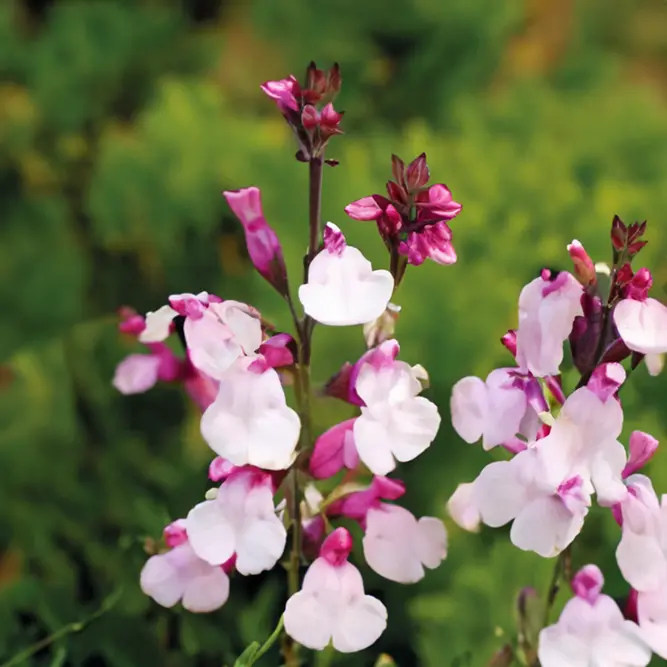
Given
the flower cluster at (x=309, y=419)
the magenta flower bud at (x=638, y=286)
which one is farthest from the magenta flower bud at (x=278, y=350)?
the magenta flower bud at (x=638, y=286)

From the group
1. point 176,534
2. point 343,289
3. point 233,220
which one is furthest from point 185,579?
point 233,220

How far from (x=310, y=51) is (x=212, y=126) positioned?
21 centimetres

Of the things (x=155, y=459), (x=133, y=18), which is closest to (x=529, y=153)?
(x=155, y=459)

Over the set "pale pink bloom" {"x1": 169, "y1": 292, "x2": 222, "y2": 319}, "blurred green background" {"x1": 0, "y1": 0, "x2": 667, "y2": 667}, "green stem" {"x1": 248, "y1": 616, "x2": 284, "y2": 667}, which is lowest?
"blurred green background" {"x1": 0, "y1": 0, "x2": 667, "y2": 667}

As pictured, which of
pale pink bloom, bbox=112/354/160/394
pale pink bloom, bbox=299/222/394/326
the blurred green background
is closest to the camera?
pale pink bloom, bbox=299/222/394/326

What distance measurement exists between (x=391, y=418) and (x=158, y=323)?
0.09 metres

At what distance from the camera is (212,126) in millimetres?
890

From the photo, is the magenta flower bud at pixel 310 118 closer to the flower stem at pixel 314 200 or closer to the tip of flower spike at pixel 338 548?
the flower stem at pixel 314 200

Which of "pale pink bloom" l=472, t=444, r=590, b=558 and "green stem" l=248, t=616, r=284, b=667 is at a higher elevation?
"pale pink bloom" l=472, t=444, r=590, b=558

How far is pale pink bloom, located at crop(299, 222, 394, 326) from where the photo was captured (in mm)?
260

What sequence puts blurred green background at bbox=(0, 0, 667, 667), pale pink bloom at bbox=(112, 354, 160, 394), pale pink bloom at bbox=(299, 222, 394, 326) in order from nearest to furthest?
pale pink bloom at bbox=(299, 222, 394, 326), pale pink bloom at bbox=(112, 354, 160, 394), blurred green background at bbox=(0, 0, 667, 667)

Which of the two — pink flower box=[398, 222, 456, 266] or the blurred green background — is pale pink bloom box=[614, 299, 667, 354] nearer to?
pink flower box=[398, 222, 456, 266]

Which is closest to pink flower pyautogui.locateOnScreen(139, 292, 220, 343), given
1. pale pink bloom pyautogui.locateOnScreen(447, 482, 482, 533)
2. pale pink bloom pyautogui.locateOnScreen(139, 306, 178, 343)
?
pale pink bloom pyautogui.locateOnScreen(139, 306, 178, 343)

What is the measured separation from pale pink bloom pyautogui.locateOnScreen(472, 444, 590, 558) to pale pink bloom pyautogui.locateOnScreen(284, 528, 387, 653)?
0.15ft
